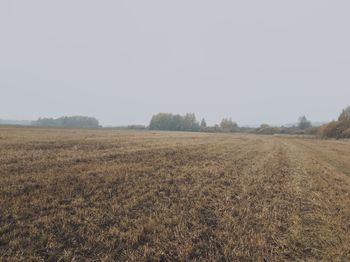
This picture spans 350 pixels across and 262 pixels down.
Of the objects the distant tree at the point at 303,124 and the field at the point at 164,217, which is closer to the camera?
the field at the point at 164,217

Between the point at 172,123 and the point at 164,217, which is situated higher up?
the point at 172,123

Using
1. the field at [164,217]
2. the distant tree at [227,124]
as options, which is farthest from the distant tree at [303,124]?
the field at [164,217]

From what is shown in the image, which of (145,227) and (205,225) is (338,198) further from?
(145,227)

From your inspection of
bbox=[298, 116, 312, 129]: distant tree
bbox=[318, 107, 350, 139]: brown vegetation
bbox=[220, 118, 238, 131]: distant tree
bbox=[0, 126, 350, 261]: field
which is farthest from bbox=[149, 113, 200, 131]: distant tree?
bbox=[0, 126, 350, 261]: field

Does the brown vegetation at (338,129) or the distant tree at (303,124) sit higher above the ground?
the distant tree at (303,124)

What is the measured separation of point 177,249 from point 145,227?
0.98 metres

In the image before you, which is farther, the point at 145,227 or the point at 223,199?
the point at 223,199

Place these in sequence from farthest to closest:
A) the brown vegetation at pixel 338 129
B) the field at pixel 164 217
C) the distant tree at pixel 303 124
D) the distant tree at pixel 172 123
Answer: the distant tree at pixel 303 124
the distant tree at pixel 172 123
the brown vegetation at pixel 338 129
the field at pixel 164 217

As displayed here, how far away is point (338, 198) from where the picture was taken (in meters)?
6.17

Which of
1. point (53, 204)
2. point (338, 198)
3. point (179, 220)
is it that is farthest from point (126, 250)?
point (338, 198)

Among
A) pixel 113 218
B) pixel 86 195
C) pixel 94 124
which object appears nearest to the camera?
pixel 113 218

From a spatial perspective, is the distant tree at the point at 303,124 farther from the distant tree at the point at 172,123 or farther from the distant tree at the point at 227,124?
the distant tree at the point at 172,123

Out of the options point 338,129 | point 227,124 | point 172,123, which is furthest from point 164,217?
point 227,124

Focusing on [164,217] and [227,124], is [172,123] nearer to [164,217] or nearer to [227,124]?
[227,124]
